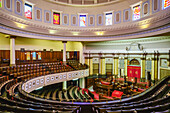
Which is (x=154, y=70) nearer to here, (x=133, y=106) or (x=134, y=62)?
(x=134, y=62)

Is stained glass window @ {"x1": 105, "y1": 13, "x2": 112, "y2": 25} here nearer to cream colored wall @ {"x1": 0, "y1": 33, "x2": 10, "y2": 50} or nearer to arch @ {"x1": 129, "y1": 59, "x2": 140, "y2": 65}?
arch @ {"x1": 129, "y1": 59, "x2": 140, "y2": 65}

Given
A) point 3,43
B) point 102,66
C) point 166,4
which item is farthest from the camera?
point 102,66

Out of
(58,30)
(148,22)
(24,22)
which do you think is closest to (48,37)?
(58,30)

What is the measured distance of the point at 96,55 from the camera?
67.2 feet

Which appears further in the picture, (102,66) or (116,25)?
(102,66)

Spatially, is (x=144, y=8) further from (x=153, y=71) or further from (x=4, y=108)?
(x=4, y=108)

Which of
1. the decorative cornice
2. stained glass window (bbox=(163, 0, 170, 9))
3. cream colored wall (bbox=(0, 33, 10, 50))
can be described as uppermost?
stained glass window (bbox=(163, 0, 170, 9))

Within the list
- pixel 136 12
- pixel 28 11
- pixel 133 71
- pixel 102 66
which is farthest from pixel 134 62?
pixel 28 11

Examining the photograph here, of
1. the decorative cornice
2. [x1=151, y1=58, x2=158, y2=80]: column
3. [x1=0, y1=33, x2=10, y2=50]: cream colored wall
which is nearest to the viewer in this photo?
the decorative cornice

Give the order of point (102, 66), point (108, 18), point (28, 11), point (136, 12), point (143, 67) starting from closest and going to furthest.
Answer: point (28, 11) < point (136, 12) < point (143, 67) < point (108, 18) < point (102, 66)

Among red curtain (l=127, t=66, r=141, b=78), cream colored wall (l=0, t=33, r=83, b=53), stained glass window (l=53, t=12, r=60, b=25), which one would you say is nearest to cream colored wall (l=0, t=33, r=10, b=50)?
cream colored wall (l=0, t=33, r=83, b=53)

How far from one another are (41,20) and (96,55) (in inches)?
445

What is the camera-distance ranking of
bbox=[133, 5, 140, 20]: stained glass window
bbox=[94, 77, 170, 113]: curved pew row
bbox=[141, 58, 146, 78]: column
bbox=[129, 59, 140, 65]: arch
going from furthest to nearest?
bbox=[129, 59, 140, 65]: arch → bbox=[141, 58, 146, 78]: column → bbox=[133, 5, 140, 20]: stained glass window → bbox=[94, 77, 170, 113]: curved pew row

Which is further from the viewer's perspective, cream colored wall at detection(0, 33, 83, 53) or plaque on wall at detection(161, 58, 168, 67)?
cream colored wall at detection(0, 33, 83, 53)
